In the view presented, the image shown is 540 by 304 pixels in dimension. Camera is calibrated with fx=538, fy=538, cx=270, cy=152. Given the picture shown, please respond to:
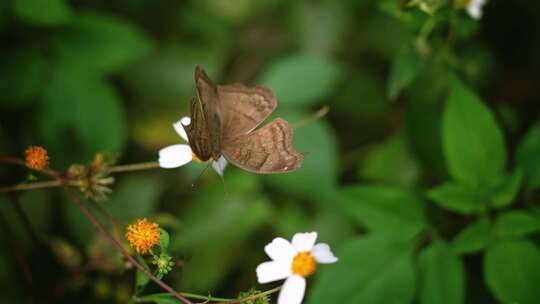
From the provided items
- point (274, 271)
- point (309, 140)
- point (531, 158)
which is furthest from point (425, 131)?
point (274, 271)

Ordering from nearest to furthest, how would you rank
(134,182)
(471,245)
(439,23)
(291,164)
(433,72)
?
(291,164) → (471,245) → (439,23) → (433,72) → (134,182)

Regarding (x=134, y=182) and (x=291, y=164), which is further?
(x=134, y=182)

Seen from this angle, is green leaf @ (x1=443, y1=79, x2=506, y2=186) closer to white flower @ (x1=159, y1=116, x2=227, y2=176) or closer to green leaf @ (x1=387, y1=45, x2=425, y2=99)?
green leaf @ (x1=387, y1=45, x2=425, y2=99)

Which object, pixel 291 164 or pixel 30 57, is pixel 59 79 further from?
pixel 291 164

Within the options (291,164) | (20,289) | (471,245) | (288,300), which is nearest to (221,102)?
(291,164)

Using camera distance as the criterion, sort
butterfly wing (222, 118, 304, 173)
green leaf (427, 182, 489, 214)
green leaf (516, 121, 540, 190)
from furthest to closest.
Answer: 1. green leaf (516, 121, 540, 190)
2. green leaf (427, 182, 489, 214)
3. butterfly wing (222, 118, 304, 173)

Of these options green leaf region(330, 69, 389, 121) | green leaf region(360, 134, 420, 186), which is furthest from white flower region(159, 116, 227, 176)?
green leaf region(330, 69, 389, 121)
